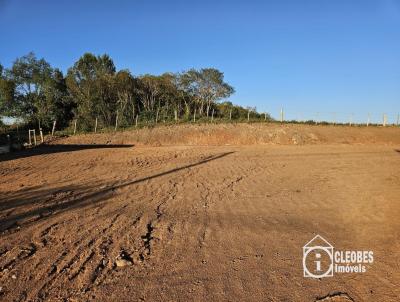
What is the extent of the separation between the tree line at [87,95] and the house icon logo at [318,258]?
Result: 105 feet

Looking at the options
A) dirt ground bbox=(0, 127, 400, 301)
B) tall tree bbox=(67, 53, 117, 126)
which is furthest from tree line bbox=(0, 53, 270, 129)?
dirt ground bbox=(0, 127, 400, 301)

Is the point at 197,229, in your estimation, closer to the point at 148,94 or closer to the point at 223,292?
the point at 223,292

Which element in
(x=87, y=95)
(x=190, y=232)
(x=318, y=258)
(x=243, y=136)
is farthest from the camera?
(x=87, y=95)

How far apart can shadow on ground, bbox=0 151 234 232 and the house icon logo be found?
195 inches

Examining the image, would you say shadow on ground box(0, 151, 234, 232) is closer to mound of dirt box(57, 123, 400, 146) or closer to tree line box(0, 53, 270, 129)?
mound of dirt box(57, 123, 400, 146)

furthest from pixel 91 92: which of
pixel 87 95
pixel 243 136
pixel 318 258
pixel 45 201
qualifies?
pixel 318 258

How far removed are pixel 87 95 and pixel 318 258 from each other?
38.5m

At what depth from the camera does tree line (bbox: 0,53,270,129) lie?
39094 mm

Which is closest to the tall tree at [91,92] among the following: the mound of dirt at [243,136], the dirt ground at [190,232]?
the mound of dirt at [243,136]

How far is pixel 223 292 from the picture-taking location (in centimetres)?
402

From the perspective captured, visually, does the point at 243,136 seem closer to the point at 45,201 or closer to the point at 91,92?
the point at 45,201

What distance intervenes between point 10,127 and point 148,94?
18.2 meters

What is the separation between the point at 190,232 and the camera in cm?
602

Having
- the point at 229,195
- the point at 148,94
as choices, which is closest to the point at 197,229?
the point at 229,195
